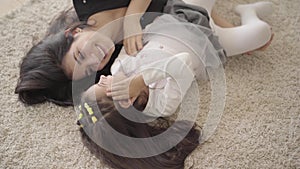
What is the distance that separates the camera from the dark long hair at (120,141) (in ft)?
2.60

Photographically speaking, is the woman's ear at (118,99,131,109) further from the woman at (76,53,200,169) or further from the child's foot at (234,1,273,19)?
the child's foot at (234,1,273,19)

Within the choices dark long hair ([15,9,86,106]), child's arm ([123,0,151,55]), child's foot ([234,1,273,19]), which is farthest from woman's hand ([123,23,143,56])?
child's foot ([234,1,273,19])

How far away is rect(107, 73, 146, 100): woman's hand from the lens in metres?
0.79

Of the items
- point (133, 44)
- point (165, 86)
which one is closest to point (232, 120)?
point (165, 86)

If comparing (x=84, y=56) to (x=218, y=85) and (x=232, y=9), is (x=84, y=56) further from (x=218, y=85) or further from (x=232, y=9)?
(x=232, y=9)

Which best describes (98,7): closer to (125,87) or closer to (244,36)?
(125,87)

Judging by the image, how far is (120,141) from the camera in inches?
31.4

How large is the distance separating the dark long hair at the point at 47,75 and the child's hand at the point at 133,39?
0.10 metres

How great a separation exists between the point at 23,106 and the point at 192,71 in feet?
1.28

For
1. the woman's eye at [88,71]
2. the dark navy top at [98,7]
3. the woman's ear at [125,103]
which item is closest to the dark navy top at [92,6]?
the dark navy top at [98,7]

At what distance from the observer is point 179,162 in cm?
82

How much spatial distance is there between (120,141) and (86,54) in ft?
0.64

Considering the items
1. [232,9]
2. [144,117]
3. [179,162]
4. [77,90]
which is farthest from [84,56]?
[232,9]

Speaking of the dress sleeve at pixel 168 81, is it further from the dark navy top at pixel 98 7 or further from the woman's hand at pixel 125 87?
the dark navy top at pixel 98 7
